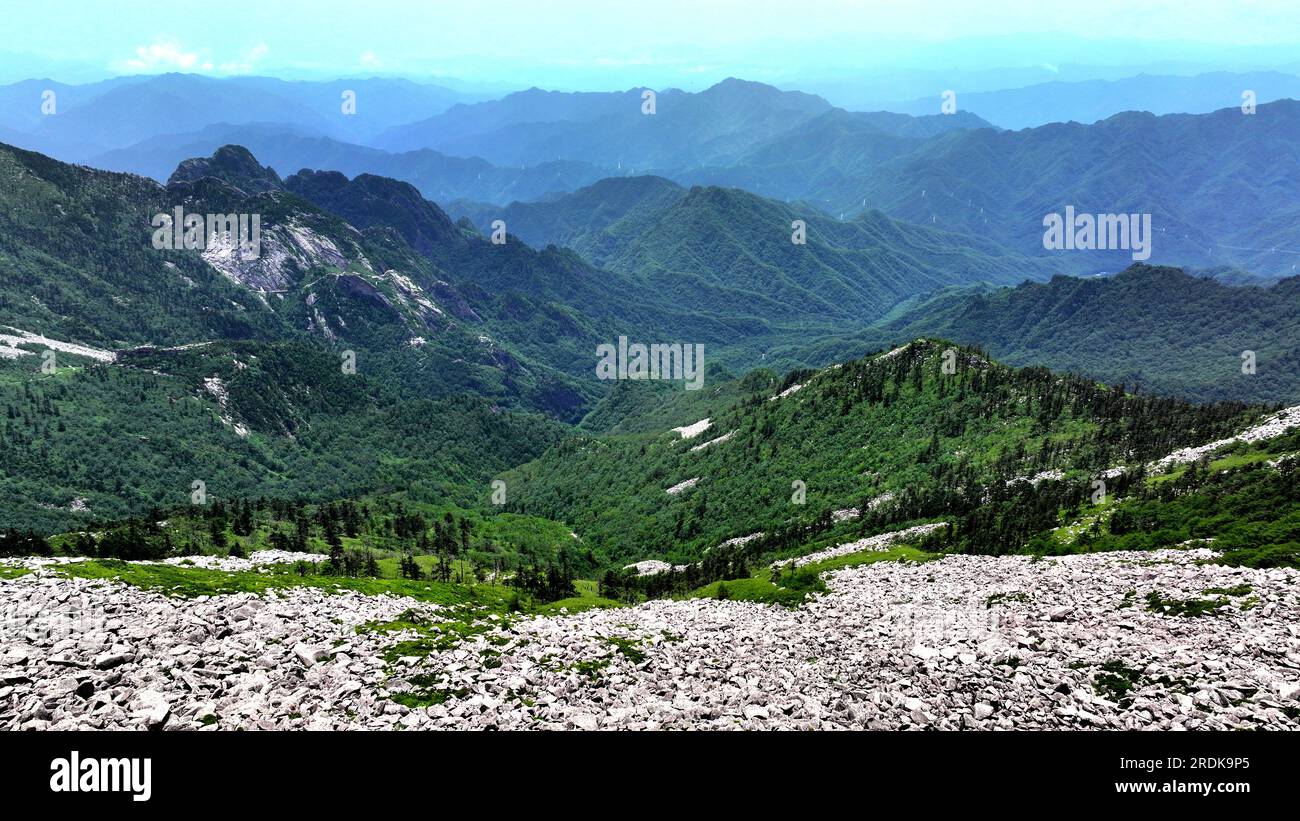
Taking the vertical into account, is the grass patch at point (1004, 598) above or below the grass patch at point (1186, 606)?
below

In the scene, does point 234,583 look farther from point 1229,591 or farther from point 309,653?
point 1229,591

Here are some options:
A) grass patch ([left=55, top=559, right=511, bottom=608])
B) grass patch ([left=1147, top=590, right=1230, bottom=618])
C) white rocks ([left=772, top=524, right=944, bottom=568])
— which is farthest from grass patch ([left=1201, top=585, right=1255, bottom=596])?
grass patch ([left=55, top=559, right=511, bottom=608])

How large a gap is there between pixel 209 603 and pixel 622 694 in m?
32.9

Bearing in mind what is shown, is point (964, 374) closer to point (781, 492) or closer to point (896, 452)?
point (896, 452)

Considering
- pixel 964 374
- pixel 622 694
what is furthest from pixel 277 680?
pixel 964 374

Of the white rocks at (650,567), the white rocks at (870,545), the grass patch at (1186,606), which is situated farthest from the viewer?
the white rocks at (650,567)

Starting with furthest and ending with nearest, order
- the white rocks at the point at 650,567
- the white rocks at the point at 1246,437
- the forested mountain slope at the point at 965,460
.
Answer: the white rocks at the point at 650,567
the forested mountain slope at the point at 965,460
the white rocks at the point at 1246,437

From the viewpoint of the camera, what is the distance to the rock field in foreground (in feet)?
114

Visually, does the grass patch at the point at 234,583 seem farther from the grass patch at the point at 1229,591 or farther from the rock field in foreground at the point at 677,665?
the grass patch at the point at 1229,591

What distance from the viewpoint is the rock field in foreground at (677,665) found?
34.6 m

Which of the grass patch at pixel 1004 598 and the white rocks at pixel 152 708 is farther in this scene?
the grass patch at pixel 1004 598

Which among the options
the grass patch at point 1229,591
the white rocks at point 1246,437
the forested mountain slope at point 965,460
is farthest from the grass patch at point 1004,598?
the white rocks at point 1246,437

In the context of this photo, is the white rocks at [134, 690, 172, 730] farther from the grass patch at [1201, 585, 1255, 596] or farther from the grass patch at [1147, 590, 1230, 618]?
the grass patch at [1201, 585, 1255, 596]
